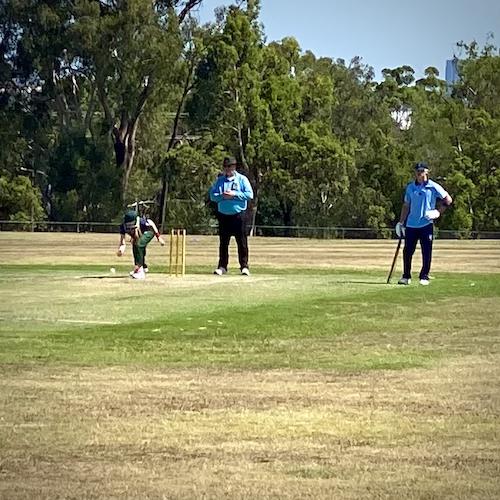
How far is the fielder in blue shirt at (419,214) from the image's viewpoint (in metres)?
21.1

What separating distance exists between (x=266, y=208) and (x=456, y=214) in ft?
35.3

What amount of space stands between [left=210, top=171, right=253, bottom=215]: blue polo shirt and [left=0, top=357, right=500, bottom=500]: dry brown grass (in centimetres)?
1217

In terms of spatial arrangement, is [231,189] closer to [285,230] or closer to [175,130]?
[285,230]

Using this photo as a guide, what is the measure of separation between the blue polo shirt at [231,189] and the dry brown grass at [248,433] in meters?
12.2

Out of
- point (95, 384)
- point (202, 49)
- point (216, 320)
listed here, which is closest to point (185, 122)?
point (202, 49)

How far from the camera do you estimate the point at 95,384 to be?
9.70m

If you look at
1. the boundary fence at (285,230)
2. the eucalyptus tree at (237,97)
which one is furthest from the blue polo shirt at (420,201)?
the eucalyptus tree at (237,97)

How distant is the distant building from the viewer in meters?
87.9

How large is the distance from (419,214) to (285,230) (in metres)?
47.8

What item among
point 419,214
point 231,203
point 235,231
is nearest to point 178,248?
point 235,231

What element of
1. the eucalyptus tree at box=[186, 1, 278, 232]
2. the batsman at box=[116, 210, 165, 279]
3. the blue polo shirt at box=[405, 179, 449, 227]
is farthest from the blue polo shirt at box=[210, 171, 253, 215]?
the eucalyptus tree at box=[186, 1, 278, 232]

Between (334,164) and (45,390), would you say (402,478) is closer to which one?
(45,390)

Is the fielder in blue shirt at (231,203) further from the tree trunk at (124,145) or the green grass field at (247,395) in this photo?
the tree trunk at (124,145)

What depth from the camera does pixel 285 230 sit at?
68.9 meters
